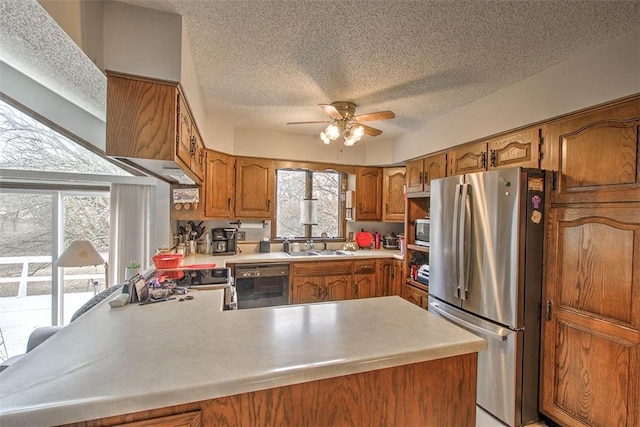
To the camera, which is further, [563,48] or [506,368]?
[506,368]

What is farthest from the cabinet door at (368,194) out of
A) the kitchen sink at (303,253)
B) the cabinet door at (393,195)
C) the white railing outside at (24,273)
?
the white railing outside at (24,273)

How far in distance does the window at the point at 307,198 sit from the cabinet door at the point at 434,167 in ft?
4.59

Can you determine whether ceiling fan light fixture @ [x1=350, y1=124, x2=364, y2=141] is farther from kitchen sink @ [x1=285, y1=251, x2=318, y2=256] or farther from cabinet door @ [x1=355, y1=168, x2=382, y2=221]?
kitchen sink @ [x1=285, y1=251, x2=318, y2=256]

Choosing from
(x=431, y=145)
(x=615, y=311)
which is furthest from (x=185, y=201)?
(x=615, y=311)

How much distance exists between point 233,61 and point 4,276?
3453 mm

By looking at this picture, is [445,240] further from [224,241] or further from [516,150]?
[224,241]

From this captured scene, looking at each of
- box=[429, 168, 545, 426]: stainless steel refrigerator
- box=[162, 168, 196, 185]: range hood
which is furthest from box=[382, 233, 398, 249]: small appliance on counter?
box=[162, 168, 196, 185]: range hood

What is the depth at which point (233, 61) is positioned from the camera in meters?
1.91

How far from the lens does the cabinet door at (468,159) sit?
2.42 metres

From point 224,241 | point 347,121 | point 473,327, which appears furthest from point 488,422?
point 224,241

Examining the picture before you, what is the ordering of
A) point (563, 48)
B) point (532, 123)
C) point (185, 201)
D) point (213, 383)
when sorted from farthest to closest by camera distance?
1. point (185, 201)
2. point (532, 123)
3. point (563, 48)
4. point (213, 383)

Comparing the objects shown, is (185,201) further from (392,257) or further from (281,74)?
(392,257)

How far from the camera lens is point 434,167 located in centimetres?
298

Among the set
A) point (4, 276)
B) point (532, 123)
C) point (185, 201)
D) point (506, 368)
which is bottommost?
point (506, 368)
